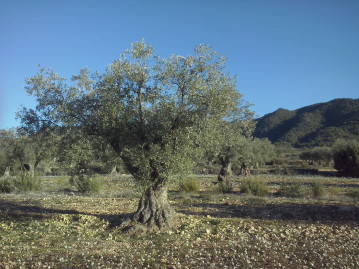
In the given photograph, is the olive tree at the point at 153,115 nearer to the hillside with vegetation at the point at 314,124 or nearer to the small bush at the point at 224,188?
the small bush at the point at 224,188

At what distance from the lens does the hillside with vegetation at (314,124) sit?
9944 cm

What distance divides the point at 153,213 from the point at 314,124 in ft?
365

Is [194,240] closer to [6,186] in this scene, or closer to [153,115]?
[153,115]

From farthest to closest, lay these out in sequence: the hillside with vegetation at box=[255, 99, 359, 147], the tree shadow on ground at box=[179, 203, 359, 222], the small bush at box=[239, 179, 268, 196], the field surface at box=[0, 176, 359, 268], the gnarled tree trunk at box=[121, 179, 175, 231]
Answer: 1. the hillside with vegetation at box=[255, 99, 359, 147]
2. the small bush at box=[239, 179, 268, 196]
3. the tree shadow on ground at box=[179, 203, 359, 222]
4. the gnarled tree trunk at box=[121, 179, 175, 231]
5. the field surface at box=[0, 176, 359, 268]

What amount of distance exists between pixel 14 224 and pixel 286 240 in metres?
11.8

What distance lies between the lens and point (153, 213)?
14508mm

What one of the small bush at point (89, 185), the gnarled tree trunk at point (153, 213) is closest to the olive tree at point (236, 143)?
the gnarled tree trunk at point (153, 213)

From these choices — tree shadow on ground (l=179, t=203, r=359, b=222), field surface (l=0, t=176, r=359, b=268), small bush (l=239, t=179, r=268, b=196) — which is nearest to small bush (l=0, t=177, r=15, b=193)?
field surface (l=0, t=176, r=359, b=268)

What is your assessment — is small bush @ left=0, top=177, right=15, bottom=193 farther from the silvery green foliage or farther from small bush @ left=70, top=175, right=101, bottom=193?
the silvery green foliage

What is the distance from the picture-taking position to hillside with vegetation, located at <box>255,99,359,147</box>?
9944cm

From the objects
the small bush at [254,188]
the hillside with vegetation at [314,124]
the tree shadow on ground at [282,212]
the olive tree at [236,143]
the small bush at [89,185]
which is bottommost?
the tree shadow on ground at [282,212]

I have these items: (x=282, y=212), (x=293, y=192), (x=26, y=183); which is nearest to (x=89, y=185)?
(x=26, y=183)

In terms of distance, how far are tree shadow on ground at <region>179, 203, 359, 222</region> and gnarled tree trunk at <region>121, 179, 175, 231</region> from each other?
4.32 m

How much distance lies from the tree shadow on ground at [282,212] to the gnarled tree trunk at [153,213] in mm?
4324
